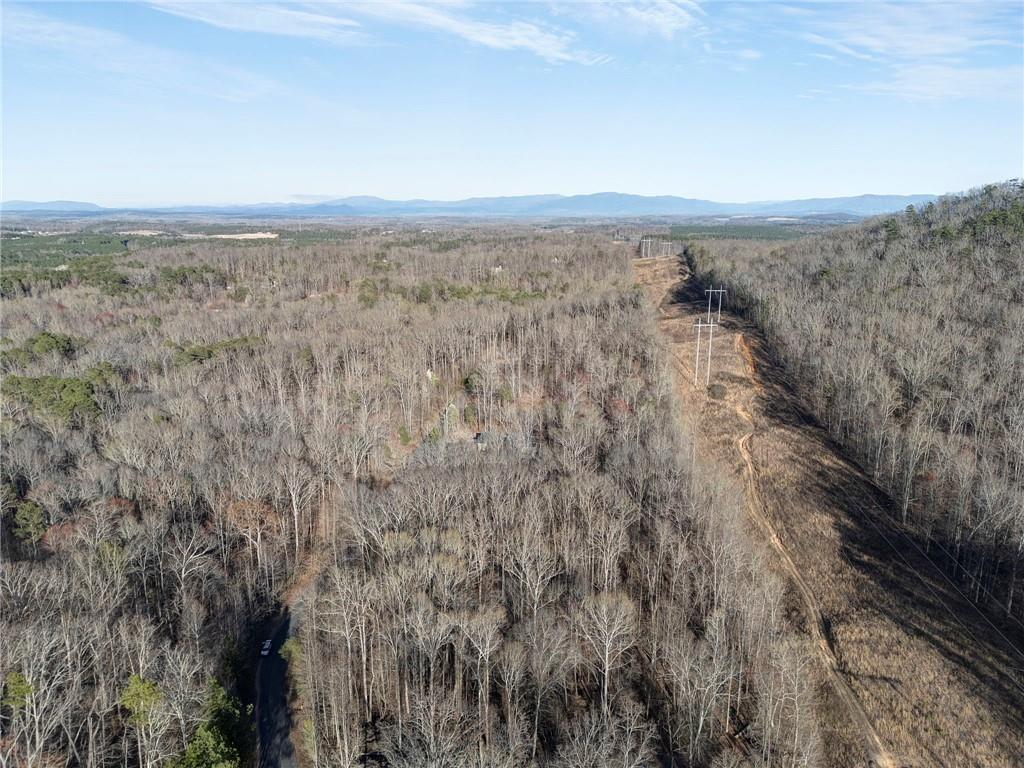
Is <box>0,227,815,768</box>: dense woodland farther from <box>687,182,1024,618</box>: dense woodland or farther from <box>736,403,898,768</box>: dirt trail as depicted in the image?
<box>687,182,1024,618</box>: dense woodland

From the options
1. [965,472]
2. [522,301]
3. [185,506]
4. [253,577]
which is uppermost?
[522,301]

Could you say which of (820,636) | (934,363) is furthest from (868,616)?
(934,363)

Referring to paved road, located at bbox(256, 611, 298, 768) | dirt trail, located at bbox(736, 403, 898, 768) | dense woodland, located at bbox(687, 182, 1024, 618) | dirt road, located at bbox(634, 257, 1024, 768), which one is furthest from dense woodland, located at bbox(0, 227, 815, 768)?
dense woodland, located at bbox(687, 182, 1024, 618)

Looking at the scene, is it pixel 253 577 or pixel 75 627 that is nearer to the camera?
pixel 75 627

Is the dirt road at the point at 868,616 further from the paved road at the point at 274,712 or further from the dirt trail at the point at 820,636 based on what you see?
the paved road at the point at 274,712

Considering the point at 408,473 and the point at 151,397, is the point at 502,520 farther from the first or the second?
the point at 151,397

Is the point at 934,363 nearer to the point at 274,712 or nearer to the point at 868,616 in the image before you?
the point at 868,616

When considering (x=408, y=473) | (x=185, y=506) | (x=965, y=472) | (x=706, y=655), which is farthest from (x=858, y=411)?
(x=185, y=506)

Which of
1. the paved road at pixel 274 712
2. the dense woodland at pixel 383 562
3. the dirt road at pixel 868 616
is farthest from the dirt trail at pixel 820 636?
the paved road at pixel 274 712
